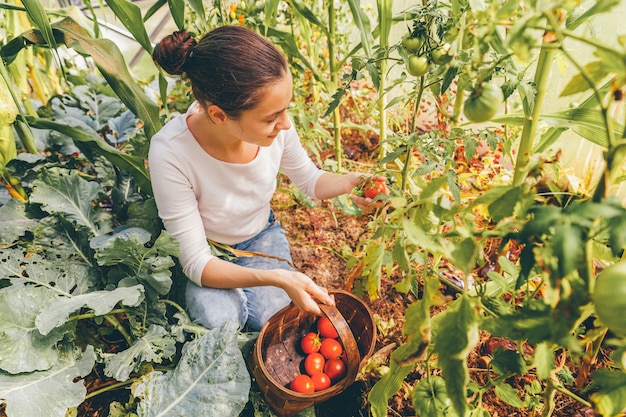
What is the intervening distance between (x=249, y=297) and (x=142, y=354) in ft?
1.38

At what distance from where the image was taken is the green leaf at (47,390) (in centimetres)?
98

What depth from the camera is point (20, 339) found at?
1074 millimetres

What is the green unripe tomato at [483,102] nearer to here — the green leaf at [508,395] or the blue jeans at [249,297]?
the green leaf at [508,395]

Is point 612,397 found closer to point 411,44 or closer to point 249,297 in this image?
point 411,44

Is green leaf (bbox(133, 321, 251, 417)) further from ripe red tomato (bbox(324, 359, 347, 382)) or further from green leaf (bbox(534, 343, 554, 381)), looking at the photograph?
green leaf (bbox(534, 343, 554, 381))

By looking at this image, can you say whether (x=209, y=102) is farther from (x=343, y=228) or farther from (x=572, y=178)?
(x=572, y=178)

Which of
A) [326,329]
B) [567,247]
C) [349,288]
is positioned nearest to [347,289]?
[349,288]

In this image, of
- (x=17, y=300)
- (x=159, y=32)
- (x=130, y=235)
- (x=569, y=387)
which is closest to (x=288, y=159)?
(x=130, y=235)

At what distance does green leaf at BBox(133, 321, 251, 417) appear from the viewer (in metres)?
1.03

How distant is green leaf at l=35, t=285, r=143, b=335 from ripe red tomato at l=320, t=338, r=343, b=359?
0.55 metres

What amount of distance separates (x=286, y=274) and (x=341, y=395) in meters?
0.46

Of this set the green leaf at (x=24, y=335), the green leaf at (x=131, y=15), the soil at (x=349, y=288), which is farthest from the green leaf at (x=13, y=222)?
the soil at (x=349, y=288)

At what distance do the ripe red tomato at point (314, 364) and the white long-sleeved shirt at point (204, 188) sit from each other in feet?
1.34

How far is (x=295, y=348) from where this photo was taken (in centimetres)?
134
